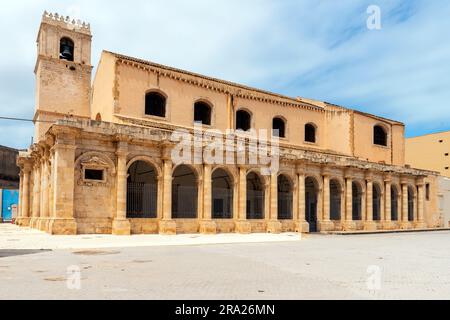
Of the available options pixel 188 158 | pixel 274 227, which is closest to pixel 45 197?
pixel 188 158

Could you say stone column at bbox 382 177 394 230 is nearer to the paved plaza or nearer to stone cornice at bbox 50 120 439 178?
stone cornice at bbox 50 120 439 178

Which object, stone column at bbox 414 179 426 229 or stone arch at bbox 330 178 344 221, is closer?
stone arch at bbox 330 178 344 221

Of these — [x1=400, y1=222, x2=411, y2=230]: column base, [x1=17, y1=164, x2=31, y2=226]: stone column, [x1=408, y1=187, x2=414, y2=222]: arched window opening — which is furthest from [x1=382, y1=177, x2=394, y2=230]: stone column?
[x1=17, y1=164, x2=31, y2=226]: stone column

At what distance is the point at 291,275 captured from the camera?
9.37m

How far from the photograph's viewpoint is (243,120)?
105ft

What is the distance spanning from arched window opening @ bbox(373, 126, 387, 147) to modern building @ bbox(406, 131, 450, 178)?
20.3 meters

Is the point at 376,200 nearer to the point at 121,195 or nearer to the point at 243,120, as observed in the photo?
the point at 243,120

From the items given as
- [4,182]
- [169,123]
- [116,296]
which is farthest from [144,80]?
[4,182]

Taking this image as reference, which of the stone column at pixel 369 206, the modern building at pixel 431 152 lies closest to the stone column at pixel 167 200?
the stone column at pixel 369 206

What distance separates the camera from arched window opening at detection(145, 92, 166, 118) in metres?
27.3

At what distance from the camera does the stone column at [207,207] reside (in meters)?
24.3

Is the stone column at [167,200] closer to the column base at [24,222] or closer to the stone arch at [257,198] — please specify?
the stone arch at [257,198]

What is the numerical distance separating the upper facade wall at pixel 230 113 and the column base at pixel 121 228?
6.22 metres

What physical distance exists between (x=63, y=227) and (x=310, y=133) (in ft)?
72.6
